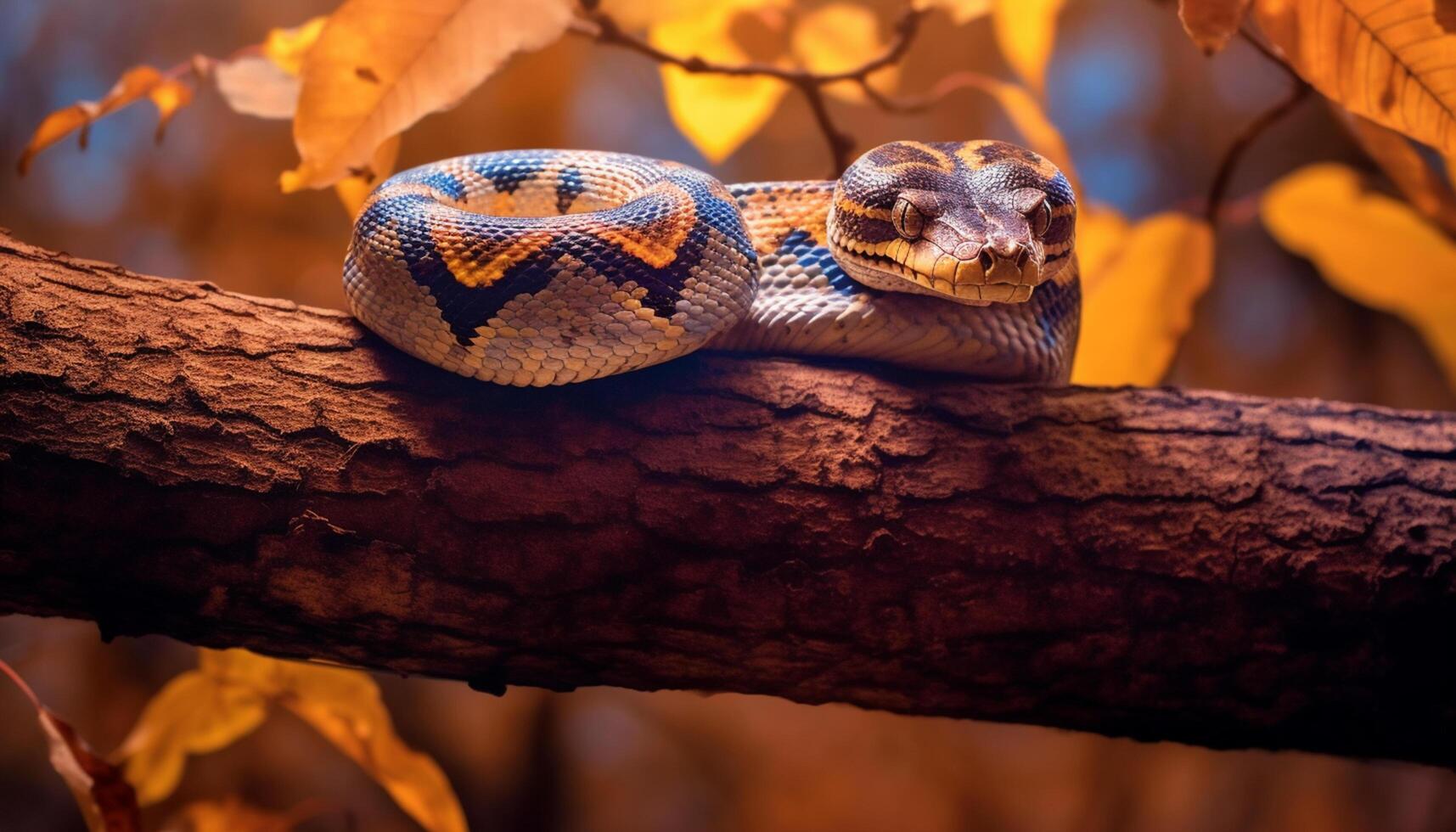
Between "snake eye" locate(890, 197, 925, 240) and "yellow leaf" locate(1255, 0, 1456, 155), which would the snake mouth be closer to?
"snake eye" locate(890, 197, 925, 240)

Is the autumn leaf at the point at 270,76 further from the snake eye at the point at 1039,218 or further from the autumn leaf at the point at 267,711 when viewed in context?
the snake eye at the point at 1039,218

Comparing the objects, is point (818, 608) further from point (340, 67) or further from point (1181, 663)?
point (340, 67)

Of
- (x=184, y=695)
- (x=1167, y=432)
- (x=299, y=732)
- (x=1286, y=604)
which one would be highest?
(x=1167, y=432)

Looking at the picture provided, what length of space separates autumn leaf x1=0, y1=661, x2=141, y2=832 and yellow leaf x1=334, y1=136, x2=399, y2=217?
1.42 m

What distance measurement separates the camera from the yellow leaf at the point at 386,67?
1.87 metres

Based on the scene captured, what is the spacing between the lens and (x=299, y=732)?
5.02m

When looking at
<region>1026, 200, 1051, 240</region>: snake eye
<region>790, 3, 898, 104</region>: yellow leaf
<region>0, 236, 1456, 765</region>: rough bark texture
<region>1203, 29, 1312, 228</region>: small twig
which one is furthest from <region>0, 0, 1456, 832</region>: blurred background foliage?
<region>0, 236, 1456, 765</region>: rough bark texture

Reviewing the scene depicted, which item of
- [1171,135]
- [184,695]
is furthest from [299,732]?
[1171,135]

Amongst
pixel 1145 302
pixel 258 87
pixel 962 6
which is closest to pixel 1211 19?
pixel 962 6

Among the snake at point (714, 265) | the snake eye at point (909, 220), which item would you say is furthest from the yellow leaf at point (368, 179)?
the snake eye at point (909, 220)

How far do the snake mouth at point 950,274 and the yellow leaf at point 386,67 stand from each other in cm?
91

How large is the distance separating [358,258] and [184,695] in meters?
1.46

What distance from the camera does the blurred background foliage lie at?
4758mm

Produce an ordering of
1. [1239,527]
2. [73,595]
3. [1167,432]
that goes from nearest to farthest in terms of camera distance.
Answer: [73,595]
[1239,527]
[1167,432]
